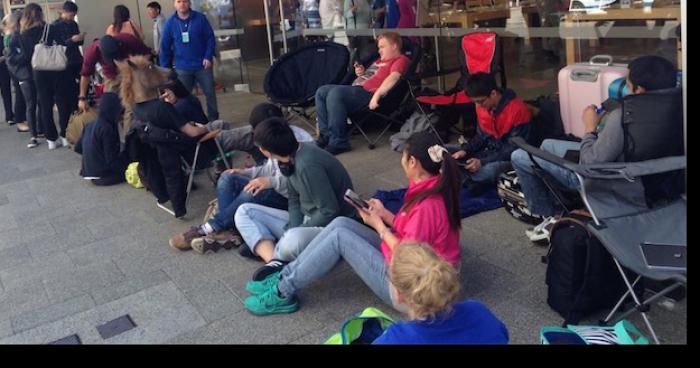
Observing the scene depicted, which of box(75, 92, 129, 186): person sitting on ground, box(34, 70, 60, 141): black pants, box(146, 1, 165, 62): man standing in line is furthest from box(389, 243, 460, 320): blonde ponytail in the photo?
box(146, 1, 165, 62): man standing in line

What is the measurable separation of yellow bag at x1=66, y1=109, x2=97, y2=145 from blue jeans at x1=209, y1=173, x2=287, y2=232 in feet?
11.1

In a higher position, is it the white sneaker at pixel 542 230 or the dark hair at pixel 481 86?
the dark hair at pixel 481 86

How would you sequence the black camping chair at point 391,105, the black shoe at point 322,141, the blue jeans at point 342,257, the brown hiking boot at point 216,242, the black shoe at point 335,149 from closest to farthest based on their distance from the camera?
the blue jeans at point 342,257 < the brown hiking boot at point 216,242 < the black camping chair at point 391,105 < the black shoe at point 335,149 < the black shoe at point 322,141

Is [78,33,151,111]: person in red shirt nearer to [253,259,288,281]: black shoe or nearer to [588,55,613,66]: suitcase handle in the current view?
[253,259,288,281]: black shoe

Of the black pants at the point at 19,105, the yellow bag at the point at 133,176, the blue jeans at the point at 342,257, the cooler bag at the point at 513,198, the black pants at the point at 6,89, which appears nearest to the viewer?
the blue jeans at the point at 342,257

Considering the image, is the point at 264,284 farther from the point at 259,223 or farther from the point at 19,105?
the point at 19,105

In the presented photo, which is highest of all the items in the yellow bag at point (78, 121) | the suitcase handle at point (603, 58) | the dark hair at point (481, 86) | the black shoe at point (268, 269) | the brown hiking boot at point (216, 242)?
the suitcase handle at point (603, 58)

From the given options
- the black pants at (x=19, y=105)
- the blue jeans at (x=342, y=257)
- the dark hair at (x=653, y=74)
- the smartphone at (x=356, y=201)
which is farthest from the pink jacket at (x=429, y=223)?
the black pants at (x=19, y=105)

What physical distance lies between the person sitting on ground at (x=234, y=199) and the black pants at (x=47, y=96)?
3928 mm

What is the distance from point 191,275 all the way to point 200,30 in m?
4.16

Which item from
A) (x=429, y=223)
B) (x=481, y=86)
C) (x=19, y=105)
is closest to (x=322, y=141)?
(x=481, y=86)

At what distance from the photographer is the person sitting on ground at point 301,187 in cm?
375

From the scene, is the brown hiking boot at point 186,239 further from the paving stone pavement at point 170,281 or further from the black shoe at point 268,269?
the black shoe at point 268,269
